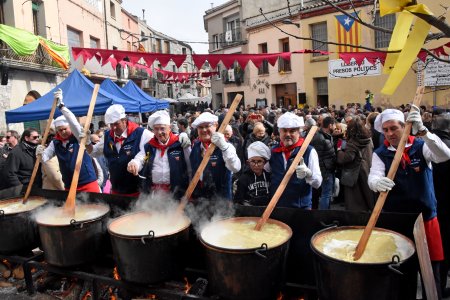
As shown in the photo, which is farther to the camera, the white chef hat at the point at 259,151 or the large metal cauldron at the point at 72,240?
the white chef hat at the point at 259,151

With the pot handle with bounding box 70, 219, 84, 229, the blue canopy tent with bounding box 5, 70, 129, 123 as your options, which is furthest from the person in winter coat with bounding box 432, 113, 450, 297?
the blue canopy tent with bounding box 5, 70, 129, 123

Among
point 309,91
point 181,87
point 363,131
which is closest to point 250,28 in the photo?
point 309,91

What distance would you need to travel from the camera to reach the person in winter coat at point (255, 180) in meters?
3.87

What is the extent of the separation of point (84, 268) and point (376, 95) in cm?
1759

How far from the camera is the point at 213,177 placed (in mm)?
3941

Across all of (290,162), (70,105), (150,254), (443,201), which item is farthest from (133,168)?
(70,105)

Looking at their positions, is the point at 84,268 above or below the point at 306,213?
below

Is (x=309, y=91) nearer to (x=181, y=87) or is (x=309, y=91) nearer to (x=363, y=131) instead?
(x=363, y=131)

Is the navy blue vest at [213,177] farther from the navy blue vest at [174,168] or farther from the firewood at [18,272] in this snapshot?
the firewood at [18,272]

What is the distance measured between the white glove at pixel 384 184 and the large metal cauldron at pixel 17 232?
11.0 ft

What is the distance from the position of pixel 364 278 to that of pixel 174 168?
7.77 ft

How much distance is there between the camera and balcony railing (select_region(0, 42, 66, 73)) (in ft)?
42.2

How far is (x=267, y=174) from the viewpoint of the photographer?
395 centimetres

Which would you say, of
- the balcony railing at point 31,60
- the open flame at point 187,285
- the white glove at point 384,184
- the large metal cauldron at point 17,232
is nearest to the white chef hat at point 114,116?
the large metal cauldron at point 17,232
